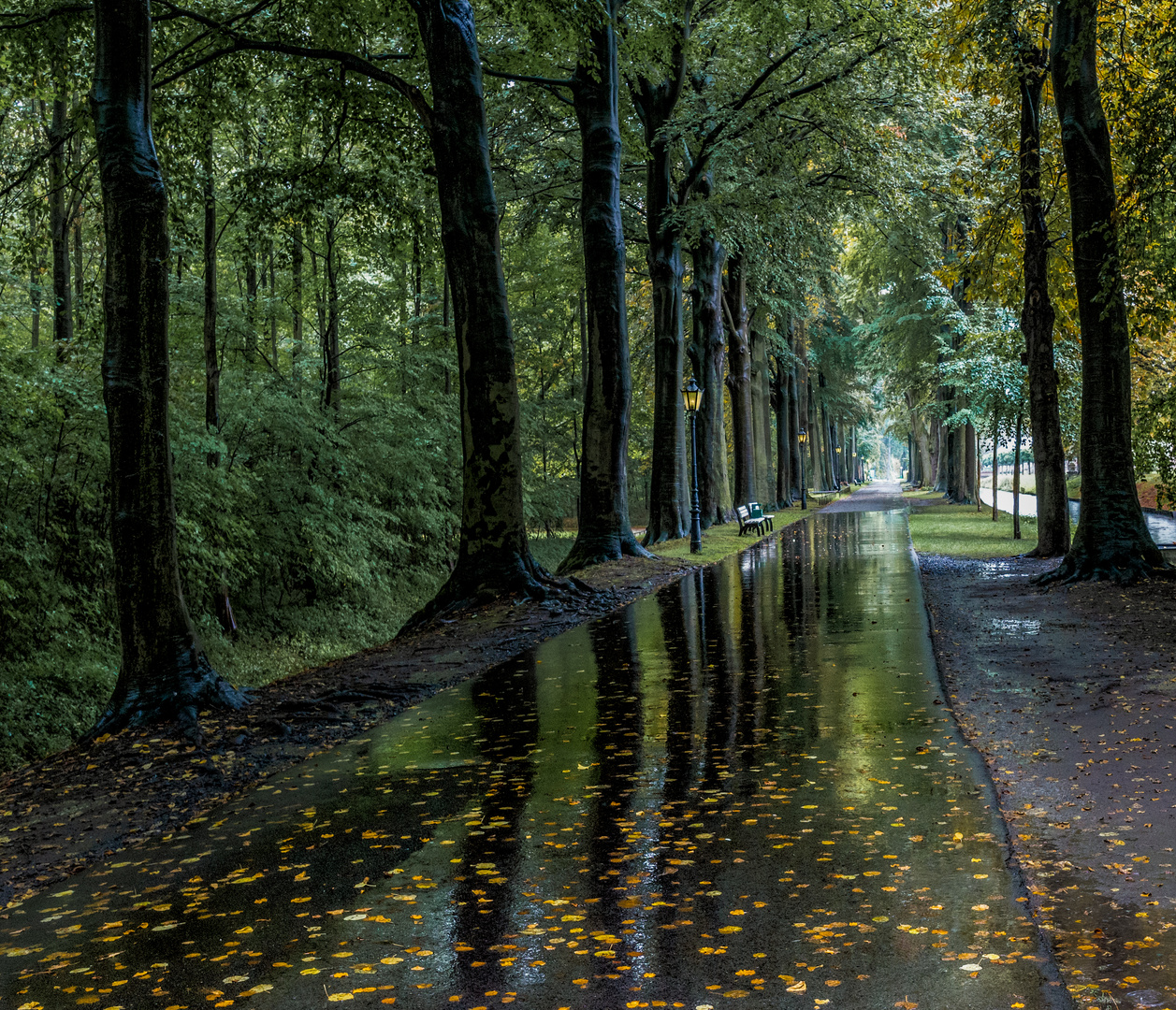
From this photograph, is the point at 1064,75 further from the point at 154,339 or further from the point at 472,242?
the point at 154,339

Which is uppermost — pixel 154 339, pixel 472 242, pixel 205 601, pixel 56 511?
pixel 472 242

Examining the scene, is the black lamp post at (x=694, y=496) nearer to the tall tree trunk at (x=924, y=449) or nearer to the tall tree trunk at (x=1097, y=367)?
the tall tree trunk at (x=1097, y=367)

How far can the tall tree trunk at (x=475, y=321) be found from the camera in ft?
48.6

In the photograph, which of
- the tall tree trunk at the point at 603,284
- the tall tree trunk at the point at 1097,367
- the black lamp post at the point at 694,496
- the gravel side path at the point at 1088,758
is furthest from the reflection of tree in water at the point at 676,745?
the black lamp post at the point at 694,496

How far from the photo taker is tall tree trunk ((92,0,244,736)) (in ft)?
28.3

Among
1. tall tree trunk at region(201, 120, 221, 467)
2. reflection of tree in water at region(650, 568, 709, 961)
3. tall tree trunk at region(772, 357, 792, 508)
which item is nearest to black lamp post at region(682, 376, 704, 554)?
reflection of tree in water at region(650, 568, 709, 961)

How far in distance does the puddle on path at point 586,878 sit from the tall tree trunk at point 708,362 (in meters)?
24.2

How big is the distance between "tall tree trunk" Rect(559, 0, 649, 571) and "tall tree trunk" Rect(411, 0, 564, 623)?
5.28 metres

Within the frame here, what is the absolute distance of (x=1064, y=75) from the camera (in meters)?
15.5

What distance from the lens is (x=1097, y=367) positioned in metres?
15.2

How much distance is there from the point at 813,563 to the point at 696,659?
11.1 m

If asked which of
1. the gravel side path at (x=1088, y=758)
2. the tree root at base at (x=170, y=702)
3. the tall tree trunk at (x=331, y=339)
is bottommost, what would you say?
the gravel side path at (x=1088, y=758)

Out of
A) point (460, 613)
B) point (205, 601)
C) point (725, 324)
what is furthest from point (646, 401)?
point (460, 613)

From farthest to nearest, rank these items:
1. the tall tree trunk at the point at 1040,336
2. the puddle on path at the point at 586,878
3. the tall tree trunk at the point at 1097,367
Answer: the tall tree trunk at the point at 1040,336, the tall tree trunk at the point at 1097,367, the puddle on path at the point at 586,878
